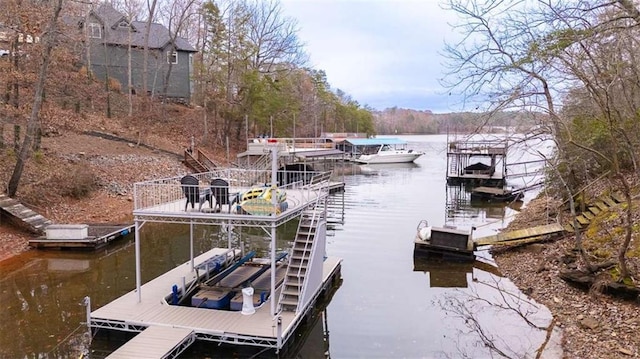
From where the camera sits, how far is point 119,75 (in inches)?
1649

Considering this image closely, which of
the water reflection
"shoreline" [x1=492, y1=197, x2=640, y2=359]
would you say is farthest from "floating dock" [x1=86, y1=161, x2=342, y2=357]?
"shoreline" [x1=492, y1=197, x2=640, y2=359]

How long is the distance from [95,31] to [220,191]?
1422 inches

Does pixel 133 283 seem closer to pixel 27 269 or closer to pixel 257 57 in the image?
pixel 27 269

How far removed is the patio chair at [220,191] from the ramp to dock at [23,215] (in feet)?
35.8

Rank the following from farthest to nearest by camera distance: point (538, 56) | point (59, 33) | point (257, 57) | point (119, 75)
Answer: point (257, 57) < point (119, 75) < point (59, 33) < point (538, 56)

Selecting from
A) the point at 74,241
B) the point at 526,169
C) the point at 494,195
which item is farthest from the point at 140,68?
the point at 526,169

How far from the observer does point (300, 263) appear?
1095 centimetres

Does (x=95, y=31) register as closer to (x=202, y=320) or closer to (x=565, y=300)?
(x=202, y=320)

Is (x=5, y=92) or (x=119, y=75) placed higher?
(x=119, y=75)

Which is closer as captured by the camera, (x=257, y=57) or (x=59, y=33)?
(x=59, y=33)

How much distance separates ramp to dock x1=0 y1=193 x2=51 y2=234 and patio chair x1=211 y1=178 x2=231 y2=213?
35.8ft

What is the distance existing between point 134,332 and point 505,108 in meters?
9.18

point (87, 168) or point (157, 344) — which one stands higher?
point (87, 168)

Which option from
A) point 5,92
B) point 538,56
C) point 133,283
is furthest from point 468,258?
point 5,92
